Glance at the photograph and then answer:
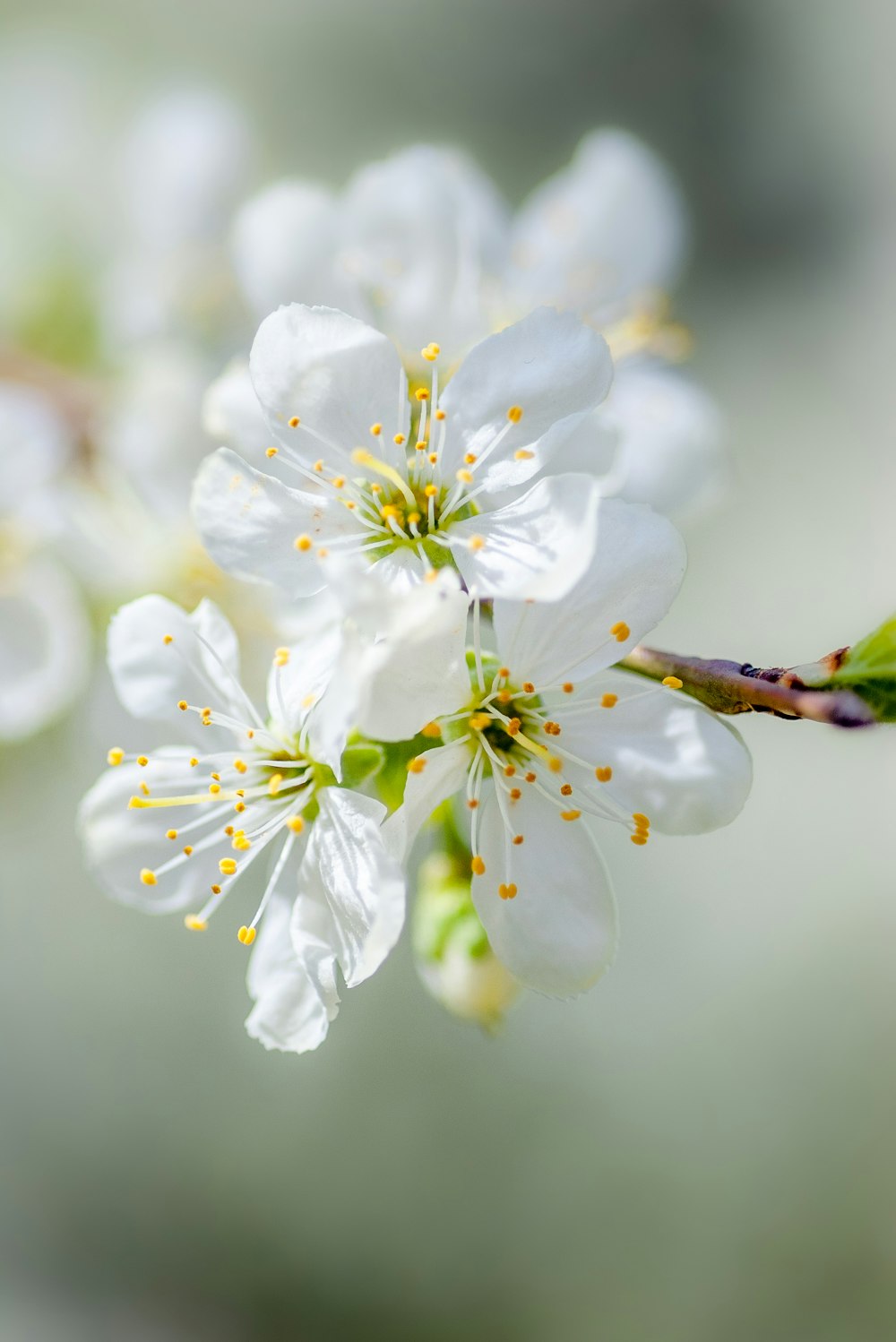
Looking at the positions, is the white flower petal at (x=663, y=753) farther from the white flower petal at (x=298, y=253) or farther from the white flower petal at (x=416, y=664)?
the white flower petal at (x=298, y=253)

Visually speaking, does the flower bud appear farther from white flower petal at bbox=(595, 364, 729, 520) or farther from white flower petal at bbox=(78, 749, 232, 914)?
white flower petal at bbox=(595, 364, 729, 520)

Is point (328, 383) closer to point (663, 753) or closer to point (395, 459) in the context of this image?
point (395, 459)

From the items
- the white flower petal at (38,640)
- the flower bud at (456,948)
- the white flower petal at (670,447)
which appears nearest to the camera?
the flower bud at (456,948)

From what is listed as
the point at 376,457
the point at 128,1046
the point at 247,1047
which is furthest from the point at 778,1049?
the point at 376,457

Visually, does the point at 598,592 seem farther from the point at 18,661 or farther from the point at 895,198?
the point at 895,198

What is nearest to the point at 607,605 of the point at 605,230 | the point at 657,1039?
the point at 605,230

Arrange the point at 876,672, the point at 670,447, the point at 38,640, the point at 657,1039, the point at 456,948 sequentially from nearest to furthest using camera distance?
the point at 876,672 → the point at 456,948 → the point at 670,447 → the point at 38,640 → the point at 657,1039

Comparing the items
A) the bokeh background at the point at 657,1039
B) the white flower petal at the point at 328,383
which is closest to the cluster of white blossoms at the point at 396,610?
the white flower petal at the point at 328,383
